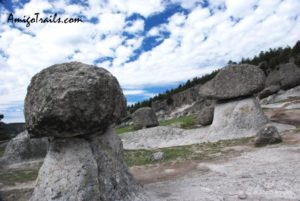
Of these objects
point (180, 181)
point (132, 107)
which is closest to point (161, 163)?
point (180, 181)

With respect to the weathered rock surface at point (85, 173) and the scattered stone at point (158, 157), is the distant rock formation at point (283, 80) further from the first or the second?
the weathered rock surface at point (85, 173)

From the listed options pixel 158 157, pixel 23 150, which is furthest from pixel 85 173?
pixel 23 150

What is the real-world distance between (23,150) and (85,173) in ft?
42.1

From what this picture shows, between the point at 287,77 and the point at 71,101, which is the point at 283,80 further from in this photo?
the point at 71,101

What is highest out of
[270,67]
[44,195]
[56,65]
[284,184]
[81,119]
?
[270,67]

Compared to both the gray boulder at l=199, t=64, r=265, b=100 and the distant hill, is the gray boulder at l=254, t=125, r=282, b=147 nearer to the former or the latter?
the gray boulder at l=199, t=64, r=265, b=100

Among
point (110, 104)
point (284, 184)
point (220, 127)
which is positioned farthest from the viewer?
point (220, 127)

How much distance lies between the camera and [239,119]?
20.8 metres

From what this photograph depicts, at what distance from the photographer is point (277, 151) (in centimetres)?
1315

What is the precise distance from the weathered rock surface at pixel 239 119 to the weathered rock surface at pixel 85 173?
1327cm

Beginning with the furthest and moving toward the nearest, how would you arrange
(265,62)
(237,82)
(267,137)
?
(265,62), (237,82), (267,137)

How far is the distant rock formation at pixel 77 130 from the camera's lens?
24.2 ft

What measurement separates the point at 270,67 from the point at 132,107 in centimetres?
3142

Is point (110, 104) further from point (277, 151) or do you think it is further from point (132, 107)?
point (132, 107)
